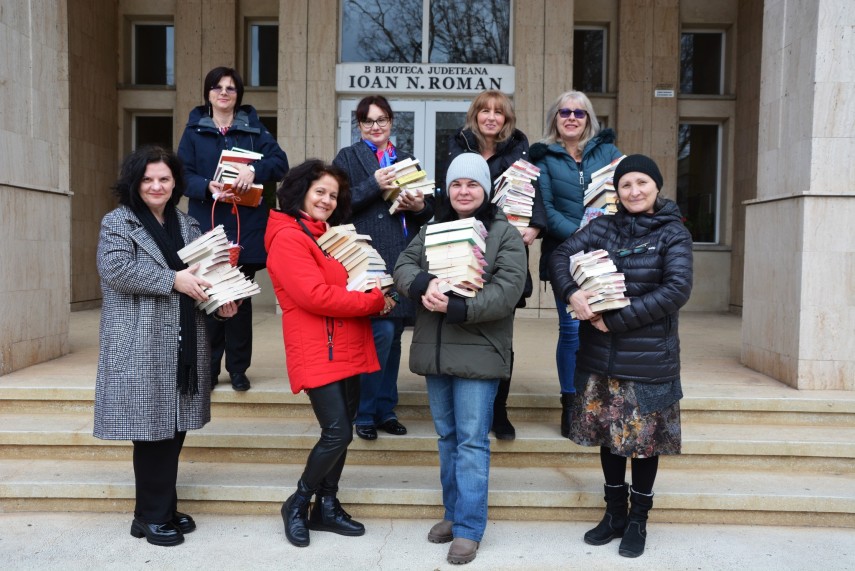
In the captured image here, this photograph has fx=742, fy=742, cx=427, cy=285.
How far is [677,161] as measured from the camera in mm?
12500

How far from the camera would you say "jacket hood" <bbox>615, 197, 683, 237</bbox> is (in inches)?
155

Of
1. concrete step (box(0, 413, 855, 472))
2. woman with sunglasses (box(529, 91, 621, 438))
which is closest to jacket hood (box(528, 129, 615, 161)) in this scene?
woman with sunglasses (box(529, 91, 621, 438))

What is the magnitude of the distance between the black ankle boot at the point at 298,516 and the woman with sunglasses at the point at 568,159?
1.77m

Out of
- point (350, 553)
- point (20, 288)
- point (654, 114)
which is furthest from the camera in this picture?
point (654, 114)

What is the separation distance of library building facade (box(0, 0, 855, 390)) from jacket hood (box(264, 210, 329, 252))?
354 cm

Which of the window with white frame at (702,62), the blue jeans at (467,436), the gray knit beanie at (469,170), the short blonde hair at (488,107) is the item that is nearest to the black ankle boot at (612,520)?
the blue jeans at (467,436)

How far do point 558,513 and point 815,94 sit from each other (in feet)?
13.3

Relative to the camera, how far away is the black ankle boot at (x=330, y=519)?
4.25 m

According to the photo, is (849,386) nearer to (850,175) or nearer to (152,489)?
(850,175)

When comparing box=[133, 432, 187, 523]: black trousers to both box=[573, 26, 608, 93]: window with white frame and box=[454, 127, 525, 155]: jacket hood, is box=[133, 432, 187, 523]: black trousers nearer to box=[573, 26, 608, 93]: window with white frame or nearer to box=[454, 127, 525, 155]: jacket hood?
box=[454, 127, 525, 155]: jacket hood

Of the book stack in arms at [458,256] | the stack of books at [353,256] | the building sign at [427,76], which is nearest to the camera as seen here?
the book stack in arms at [458,256]

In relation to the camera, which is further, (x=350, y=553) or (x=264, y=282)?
(x=264, y=282)

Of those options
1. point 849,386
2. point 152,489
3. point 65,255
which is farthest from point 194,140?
point 849,386

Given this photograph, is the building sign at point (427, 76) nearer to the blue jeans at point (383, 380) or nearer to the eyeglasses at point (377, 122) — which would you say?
the eyeglasses at point (377, 122)
